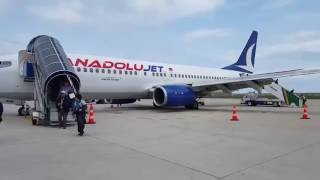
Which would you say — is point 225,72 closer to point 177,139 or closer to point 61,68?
point 61,68

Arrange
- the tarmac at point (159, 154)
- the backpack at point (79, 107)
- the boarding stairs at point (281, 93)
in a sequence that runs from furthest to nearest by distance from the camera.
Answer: the boarding stairs at point (281, 93)
the backpack at point (79, 107)
the tarmac at point (159, 154)

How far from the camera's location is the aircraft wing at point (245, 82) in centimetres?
1992

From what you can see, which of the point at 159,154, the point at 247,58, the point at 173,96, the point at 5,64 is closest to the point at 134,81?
the point at 173,96

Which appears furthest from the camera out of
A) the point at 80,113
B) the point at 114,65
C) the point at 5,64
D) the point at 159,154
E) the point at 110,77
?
the point at 114,65

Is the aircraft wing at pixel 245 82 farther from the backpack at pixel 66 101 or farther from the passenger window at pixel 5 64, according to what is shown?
the backpack at pixel 66 101

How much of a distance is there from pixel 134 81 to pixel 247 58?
1502 cm

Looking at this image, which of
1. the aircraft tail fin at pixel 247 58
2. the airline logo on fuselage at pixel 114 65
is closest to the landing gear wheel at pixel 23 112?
the airline logo on fuselage at pixel 114 65

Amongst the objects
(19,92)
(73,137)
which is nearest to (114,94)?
(19,92)

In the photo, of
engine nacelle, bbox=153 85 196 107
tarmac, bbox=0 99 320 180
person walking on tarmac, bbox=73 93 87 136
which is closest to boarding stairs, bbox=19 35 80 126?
tarmac, bbox=0 99 320 180

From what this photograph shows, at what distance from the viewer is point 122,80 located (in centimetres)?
1986

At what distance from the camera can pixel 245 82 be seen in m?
21.3

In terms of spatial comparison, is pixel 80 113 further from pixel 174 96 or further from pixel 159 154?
pixel 174 96

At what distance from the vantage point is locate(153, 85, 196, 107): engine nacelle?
19.7 m

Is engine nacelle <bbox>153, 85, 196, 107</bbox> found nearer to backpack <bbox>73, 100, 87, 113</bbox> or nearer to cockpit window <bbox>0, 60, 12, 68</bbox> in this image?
cockpit window <bbox>0, 60, 12, 68</bbox>
